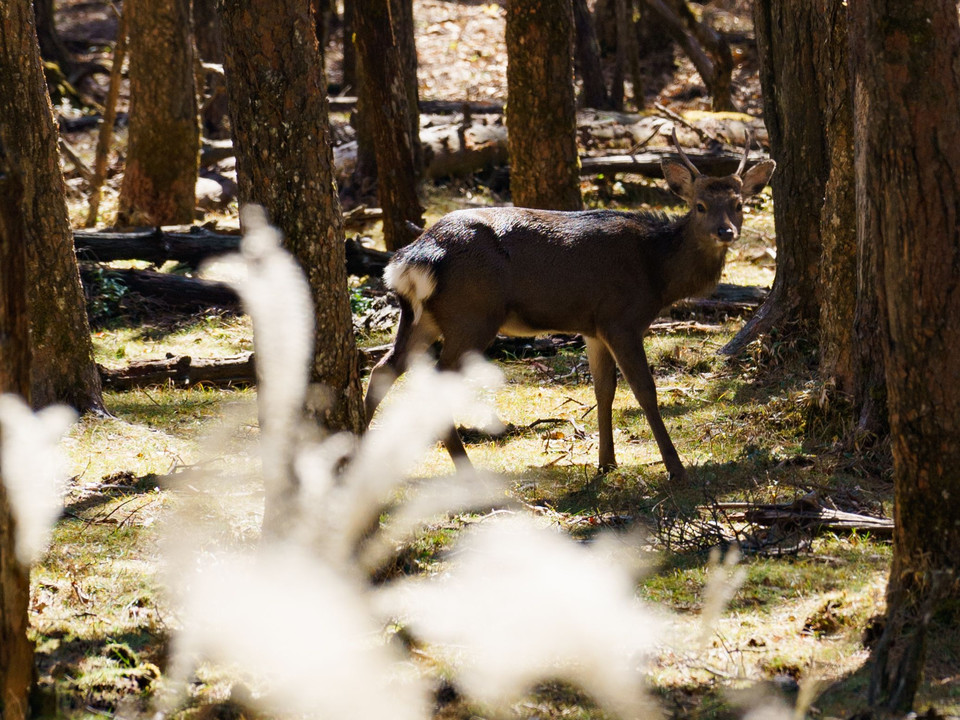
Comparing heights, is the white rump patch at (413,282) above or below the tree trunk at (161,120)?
below

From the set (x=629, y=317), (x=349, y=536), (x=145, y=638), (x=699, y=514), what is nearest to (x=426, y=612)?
(x=349, y=536)

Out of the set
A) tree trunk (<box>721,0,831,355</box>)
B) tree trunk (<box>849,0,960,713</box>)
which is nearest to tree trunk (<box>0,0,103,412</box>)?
tree trunk (<box>849,0,960,713</box>)

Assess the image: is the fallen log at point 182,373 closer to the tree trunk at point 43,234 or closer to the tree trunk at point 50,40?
the tree trunk at point 43,234

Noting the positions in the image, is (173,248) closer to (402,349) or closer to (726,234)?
(402,349)

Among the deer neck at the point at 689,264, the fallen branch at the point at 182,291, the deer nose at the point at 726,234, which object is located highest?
the deer nose at the point at 726,234

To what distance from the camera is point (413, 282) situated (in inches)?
287

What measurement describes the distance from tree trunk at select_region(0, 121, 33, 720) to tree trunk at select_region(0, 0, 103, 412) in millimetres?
3051

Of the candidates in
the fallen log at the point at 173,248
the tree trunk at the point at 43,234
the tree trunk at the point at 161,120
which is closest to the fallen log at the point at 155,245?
the fallen log at the point at 173,248

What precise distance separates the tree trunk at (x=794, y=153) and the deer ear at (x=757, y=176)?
42.2 inches

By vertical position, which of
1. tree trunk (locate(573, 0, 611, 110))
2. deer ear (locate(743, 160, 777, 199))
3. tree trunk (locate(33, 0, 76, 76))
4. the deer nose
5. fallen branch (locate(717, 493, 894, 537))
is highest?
tree trunk (locate(33, 0, 76, 76))

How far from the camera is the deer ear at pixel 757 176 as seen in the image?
795 centimetres

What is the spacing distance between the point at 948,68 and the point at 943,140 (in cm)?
29

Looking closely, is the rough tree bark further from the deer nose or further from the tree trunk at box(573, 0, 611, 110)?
the deer nose

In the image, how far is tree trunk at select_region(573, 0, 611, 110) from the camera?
1966 cm
